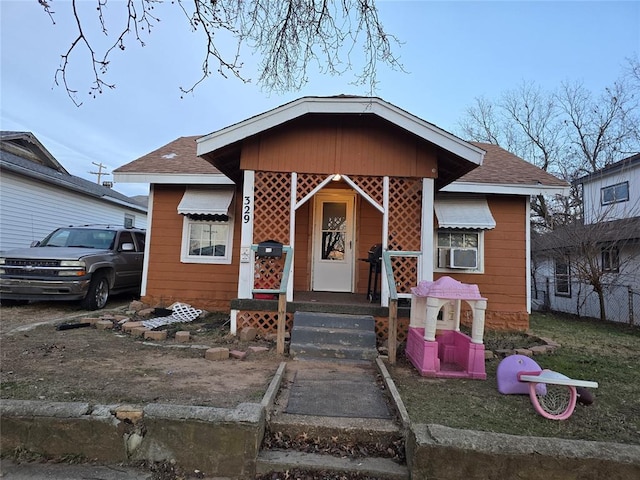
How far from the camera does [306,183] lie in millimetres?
5891

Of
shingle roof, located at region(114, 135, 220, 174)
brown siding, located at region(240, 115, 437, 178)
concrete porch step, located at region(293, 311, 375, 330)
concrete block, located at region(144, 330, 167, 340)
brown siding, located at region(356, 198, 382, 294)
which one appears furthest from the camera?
brown siding, located at region(356, 198, 382, 294)

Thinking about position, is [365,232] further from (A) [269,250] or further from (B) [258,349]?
(B) [258,349]

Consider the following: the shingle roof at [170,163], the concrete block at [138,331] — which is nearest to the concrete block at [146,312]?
the concrete block at [138,331]

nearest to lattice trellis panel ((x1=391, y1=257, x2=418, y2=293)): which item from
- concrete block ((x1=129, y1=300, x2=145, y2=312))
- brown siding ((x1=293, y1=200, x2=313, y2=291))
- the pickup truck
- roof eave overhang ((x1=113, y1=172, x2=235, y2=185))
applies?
brown siding ((x1=293, y1=200, x2=313, y2=291))

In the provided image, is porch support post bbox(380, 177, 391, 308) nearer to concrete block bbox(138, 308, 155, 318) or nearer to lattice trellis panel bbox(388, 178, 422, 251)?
lattice trellis panel bbox(388, 178, 422, 251)

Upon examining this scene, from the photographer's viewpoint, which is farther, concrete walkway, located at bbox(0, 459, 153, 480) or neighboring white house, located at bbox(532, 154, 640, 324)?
neighboring white house, located at bbox(532, 154, 640, 324)

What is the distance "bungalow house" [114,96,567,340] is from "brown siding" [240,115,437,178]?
17 millimetres

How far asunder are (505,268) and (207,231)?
6487 mm

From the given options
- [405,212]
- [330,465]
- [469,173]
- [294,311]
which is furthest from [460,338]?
[469,173]

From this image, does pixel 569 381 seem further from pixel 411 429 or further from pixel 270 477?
pixel 270 477

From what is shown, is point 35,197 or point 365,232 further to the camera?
point 35,197

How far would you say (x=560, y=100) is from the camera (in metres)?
21.0

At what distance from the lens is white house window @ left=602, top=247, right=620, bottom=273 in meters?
10.8

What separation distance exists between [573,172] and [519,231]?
15757mm
